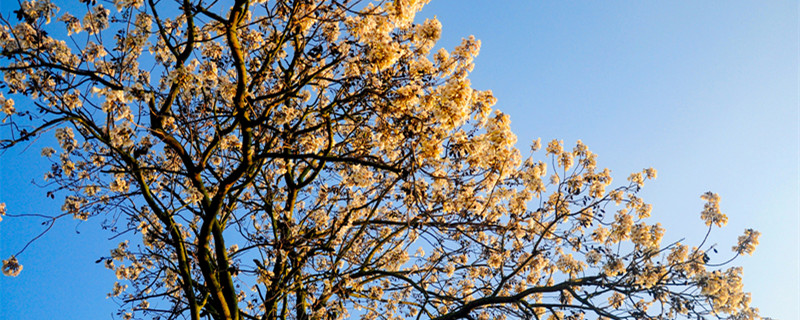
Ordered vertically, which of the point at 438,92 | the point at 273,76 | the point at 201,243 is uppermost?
the point at 273,76

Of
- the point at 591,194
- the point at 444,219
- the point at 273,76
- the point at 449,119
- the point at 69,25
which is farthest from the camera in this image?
the point at 273,76

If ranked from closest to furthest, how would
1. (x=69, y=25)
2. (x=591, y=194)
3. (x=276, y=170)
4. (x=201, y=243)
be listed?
(x=69, y=25), (x=201, y=243), (x=591, y=194), (x=276, y=170)

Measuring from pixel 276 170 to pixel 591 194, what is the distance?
5.13 m

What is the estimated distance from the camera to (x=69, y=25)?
644 centimetres

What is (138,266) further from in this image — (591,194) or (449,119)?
(591,194)

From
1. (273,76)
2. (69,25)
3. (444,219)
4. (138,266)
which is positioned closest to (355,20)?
(273,76)

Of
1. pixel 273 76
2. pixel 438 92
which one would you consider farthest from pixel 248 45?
pixel 438 92

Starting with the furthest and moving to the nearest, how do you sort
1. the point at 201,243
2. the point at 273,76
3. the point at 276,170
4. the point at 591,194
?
1. the point at 276,170
2. the point at 273,76
3. the point at 591,194
4. the point at 201,243

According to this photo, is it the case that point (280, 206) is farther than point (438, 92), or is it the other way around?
point (280, 206)

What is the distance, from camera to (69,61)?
22.4 ft

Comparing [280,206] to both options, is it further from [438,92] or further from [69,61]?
[438,92]

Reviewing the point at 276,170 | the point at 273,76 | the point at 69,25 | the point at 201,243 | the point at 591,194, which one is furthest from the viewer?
the point at 276,170

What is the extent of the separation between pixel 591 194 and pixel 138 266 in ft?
24.8

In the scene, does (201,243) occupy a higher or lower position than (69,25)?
lower
